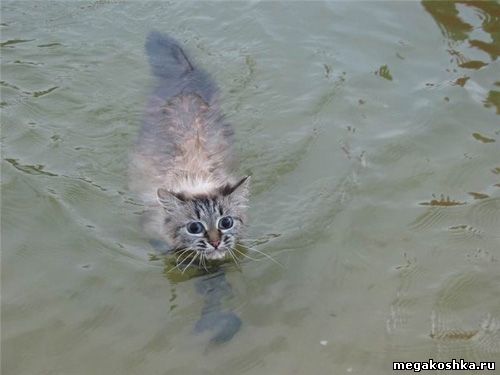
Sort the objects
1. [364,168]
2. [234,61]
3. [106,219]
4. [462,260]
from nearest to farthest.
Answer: [462,260] → [106,219] → [364,168] → [234,61]

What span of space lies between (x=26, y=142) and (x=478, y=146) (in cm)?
474

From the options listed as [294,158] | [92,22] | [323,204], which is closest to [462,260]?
[323,204]

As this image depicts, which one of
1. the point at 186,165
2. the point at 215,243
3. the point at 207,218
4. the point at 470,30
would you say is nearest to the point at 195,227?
the point at 207,218

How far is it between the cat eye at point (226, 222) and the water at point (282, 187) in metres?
0.38

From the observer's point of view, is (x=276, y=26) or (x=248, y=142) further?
(x=276, y=26)

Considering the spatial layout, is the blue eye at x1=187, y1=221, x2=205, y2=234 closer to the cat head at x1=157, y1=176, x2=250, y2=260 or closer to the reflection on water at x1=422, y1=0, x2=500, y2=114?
the cat head at x1=157, y1=176, x2=250, y2=260

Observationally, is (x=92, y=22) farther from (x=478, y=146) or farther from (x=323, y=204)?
(x=478, y=146)

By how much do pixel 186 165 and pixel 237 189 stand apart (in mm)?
1059

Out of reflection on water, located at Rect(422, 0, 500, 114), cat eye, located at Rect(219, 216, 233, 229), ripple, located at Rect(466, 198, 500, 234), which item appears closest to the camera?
cat eye, located at Rect(219, 216, 233, 229)

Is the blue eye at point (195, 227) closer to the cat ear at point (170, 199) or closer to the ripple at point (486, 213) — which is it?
the cat ear at point (170, 199)

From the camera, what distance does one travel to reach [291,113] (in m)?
7.72

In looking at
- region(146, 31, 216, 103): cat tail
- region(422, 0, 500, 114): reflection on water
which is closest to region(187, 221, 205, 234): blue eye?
region(146, 31, 216, 103): cat tail

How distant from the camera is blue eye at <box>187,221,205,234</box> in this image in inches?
219

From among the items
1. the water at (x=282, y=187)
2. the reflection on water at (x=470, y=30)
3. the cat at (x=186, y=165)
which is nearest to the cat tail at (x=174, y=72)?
the cat at (x=186, y=165)
